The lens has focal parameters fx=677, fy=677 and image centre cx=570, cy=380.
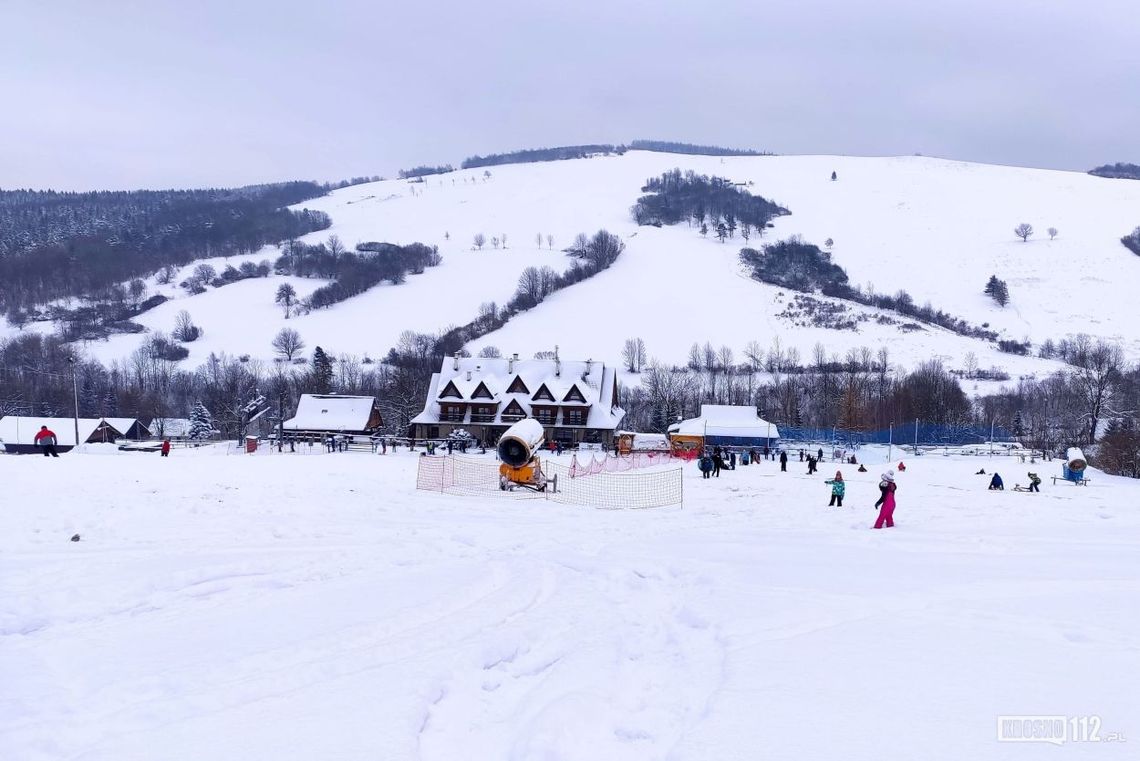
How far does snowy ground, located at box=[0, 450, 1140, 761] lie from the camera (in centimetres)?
489

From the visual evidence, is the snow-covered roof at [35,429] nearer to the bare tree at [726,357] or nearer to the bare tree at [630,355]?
the bare tree at [630,355]

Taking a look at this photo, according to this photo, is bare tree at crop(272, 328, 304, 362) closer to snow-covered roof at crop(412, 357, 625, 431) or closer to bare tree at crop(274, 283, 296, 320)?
bare tree at crop(274, 283, 296, 320)

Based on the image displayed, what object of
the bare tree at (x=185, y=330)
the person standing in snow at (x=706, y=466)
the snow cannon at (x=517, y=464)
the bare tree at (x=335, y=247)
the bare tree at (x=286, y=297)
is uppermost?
the bare tree at (x=335, y=247)

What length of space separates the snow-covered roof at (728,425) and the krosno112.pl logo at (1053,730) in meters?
49.4

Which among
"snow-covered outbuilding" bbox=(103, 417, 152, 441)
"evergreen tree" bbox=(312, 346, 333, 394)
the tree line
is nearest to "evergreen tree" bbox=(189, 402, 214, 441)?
"snow-covered outbuilding" bbox=(103, 417, 152, 441)

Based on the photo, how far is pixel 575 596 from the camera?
8906 millimetres

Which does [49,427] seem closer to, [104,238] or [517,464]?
[517,464]

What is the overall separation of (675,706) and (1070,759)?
8.56 ft

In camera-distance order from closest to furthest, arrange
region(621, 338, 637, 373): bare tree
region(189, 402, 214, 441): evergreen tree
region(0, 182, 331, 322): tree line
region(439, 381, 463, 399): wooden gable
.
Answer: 1. region(439, 381, 463, 399): wooden gable
2. region(189, 402, 214, 441): evergreen tree
3. region(621, 338, 637, 373): bare tree
4. region(0, 182, 331, 322): tree line

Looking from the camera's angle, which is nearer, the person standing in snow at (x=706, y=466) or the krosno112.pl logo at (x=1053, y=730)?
the krosno112.pl logo at (x=1053, y=730)

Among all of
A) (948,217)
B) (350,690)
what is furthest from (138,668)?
(948,217)

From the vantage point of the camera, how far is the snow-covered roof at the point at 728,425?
54.6 m

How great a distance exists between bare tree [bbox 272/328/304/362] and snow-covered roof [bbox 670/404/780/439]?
6205 cm


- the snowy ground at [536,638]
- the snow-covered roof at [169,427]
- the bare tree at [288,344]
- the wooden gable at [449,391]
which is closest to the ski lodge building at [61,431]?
the snow-covered roof at [169,427]
